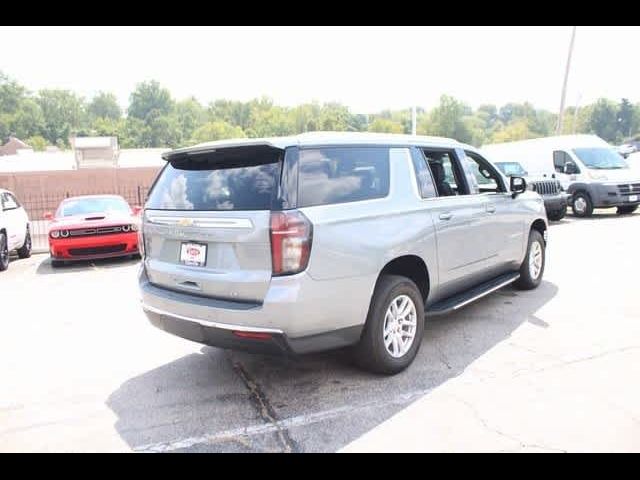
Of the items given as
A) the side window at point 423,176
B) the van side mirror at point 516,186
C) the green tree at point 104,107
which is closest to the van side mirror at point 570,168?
the van side mirror at point 516,186

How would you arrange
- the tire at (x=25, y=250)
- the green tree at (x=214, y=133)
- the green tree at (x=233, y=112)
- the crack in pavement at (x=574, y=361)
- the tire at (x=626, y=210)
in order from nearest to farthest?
the crack in pavement at (x=574, y=361)
the tire at (x=25, y=250)
the tire at (x=626, y=210)
the green tree at (x=214, y=133)
the green tree at (x=233, y=112)

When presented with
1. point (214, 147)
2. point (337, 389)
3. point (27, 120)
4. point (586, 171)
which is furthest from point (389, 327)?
point (27, 120)

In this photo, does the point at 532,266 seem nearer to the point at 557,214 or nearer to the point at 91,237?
the point at 91,237

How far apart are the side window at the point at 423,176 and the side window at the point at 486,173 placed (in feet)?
4.22

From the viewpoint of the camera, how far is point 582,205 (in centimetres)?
1447

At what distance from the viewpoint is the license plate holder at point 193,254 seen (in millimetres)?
3703

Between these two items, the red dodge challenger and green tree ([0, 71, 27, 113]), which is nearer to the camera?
the red dodge challenger

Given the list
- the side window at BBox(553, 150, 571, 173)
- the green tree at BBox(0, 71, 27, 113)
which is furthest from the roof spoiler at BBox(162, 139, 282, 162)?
the green tree at BBox(0, 71, 27, 113)

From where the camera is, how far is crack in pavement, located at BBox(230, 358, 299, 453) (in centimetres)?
313

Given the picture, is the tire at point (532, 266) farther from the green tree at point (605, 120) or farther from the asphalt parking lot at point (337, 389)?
the green tree at point (605, 120)

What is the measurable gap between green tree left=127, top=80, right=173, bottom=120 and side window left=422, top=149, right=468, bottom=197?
127332 millimetres

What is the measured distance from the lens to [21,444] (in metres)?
3.24

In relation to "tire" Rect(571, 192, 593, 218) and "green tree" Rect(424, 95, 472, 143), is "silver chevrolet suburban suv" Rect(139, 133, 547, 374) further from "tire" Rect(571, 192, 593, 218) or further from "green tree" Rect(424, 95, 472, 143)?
"green tree" Rect(424, 95, 472, 143)
